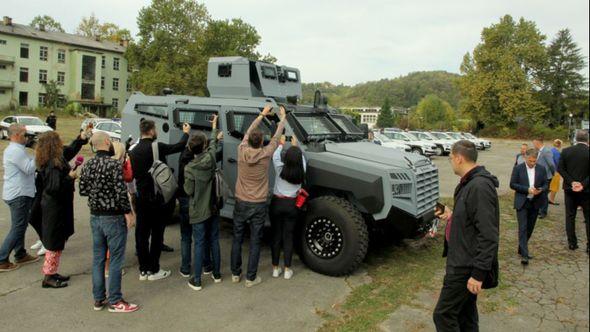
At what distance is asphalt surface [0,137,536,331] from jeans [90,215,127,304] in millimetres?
211

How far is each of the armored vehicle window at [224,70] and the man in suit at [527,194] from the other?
482 centimetres

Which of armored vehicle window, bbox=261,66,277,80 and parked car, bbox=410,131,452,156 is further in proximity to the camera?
parked car, bbox=410,131,452,156

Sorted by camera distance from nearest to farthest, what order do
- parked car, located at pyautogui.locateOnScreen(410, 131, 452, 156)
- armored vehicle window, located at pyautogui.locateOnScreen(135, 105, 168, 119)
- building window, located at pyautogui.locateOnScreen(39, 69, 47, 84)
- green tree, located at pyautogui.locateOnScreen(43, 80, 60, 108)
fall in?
armored vehicle window, located at pyautogui.locateOnScreen(135, 105, 168, 119)
parked car, located at pyautogui.locateOnScreen(410, 131, 452, 156)
green tree, located at pyautogui.locateOnScreen(43, 80, 60, 108)
building window, located at pyautogui.locateOnScreen(39, 69, 47, 84)

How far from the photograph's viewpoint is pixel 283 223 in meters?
5.42

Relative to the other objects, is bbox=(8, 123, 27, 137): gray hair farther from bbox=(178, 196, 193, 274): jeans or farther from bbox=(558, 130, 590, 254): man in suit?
bbox=(558, 130, 590, 254): man in suit

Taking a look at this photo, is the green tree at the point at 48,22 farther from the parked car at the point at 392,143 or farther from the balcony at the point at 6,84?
the parked car at the point at 392,143

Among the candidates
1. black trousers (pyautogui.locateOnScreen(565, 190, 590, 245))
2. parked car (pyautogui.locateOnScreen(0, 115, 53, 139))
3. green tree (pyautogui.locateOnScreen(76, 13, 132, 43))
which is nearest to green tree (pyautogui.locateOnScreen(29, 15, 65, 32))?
green tree (pyautogui.locateOnScreen(76, 13, 132, 43))

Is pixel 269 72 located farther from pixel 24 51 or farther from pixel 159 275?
pixel 24 51

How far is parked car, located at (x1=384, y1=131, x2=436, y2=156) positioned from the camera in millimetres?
24875

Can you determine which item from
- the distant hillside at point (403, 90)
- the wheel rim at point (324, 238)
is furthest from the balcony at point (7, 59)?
the distant hillside at point (403, 90)

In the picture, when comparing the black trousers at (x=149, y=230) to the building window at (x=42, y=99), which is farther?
the building window at (x=42, y=99)

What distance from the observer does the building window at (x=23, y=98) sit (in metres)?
53.2

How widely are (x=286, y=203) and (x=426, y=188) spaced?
197 cm

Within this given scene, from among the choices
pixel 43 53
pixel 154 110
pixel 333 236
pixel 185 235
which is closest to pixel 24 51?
pixel 43 53
